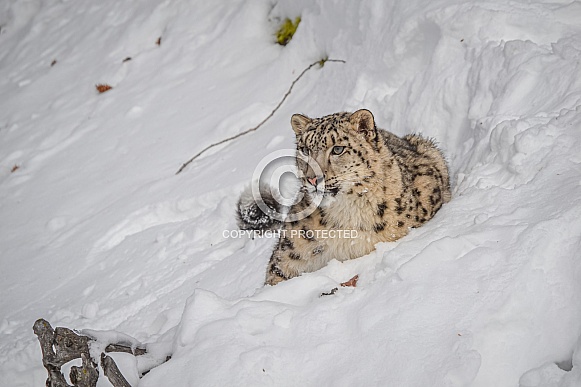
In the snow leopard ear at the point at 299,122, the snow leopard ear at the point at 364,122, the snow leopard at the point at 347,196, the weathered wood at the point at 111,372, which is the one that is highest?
the snow leopard ear at the point at 364,122

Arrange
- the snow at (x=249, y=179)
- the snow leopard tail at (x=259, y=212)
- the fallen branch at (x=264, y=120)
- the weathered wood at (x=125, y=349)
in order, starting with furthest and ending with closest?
the fallen branch at (x=264, y=120), the snow leopard tail at (x=259, y=212), the weathered wood at (x=125, y=349), the snow at (x=249, y=179)

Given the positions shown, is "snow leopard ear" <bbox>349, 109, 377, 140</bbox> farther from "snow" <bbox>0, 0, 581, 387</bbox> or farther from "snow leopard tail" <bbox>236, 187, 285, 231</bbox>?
"snow leopard tail" <bbox>236, 187, 285, 231</bbox>

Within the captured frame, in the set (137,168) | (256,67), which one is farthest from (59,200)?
(256,67)

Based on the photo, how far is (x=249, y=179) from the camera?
704 centimetres

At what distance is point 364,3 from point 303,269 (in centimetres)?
380

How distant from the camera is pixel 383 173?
459 cm

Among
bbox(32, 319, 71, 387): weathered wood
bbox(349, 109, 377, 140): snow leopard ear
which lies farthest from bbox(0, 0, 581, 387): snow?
bbox(349, 109, 377, 140): snow leopard ear

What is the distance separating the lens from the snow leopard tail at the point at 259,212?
241 inches

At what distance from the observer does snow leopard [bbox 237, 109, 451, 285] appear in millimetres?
4469

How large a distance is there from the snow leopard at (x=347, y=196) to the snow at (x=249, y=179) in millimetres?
212

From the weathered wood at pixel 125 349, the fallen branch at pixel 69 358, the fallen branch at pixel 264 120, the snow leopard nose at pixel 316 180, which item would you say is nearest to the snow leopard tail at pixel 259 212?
the snow leopard nose at pixel 316 180

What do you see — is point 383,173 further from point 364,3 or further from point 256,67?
point 256,67

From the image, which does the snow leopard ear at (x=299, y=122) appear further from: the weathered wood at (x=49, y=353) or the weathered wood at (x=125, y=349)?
the weathered wood at (x=49, y=353)

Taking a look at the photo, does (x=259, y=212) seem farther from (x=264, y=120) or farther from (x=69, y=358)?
(x=69, y=358)
